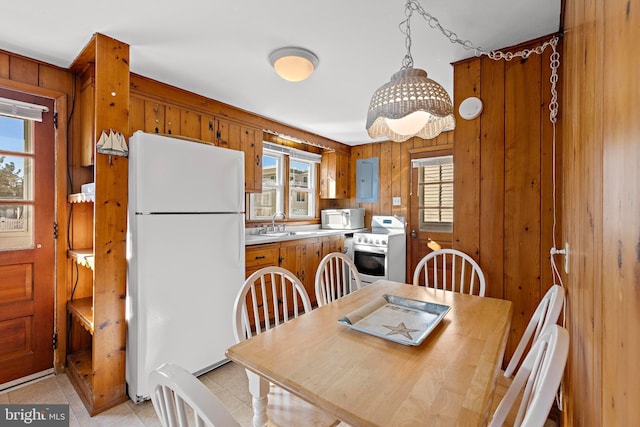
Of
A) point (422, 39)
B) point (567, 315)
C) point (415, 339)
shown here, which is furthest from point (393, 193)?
point (415, 339)

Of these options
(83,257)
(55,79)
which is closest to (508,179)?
(83,257)

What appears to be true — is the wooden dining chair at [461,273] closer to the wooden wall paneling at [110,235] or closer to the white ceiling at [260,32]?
the white ceiling at [260,32]

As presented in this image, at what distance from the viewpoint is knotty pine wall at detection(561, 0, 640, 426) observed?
408mm

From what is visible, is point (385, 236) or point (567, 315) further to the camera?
point (385, 236)

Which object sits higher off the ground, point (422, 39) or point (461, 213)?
point (422, 39)

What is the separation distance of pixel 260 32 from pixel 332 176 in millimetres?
2947

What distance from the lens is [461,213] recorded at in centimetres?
221

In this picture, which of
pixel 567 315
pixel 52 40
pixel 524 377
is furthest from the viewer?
pixel 52 40

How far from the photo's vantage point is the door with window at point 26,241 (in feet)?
6.77

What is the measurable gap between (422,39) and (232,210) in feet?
5.96

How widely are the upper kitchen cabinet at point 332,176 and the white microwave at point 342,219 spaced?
0.29 metres

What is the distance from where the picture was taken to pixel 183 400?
21.9 inches

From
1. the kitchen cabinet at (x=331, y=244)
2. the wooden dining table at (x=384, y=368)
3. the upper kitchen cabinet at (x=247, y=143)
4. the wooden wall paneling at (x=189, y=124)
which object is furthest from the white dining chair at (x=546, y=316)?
the wooden wall paneling at (x=189, y=124)

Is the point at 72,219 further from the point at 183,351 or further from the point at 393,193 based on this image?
the point at 393,193
